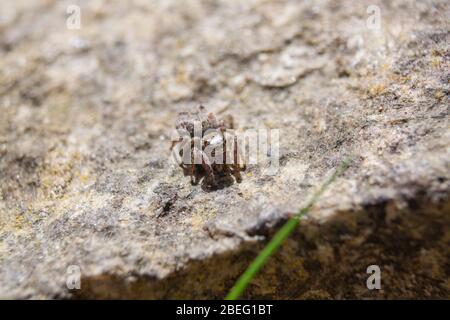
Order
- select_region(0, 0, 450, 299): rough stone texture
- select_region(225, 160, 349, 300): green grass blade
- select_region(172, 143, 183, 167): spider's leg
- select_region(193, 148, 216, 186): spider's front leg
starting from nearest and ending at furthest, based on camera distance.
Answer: select_region(225, 160, 349, 300): green grass blade, select_region(0, 0, 450, 299): rough stone texture, select_region(193, 148, 216, 186): spider's front leg, select_region(172, 143, 183, 167): spider's leg

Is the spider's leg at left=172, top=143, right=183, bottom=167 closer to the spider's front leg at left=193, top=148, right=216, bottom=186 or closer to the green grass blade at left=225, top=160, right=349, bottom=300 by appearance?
the spider's front leg at left=193, top=148, right=216, bottom=186

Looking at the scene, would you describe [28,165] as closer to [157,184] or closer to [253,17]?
[157,184]

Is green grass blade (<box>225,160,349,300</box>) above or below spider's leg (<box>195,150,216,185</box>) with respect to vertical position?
below

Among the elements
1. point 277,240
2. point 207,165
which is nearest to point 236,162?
point 207,165

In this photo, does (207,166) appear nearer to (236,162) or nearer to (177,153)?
(236,162)

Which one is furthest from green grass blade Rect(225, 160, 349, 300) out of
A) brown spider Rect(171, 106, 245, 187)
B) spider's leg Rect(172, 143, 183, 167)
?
spider's leg Rect(172, 143, 183, 167)

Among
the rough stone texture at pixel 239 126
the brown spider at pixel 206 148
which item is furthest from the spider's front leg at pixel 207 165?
the rough stone texture at pixel 239 126

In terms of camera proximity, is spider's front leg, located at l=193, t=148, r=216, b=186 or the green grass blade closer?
the green grass blade
